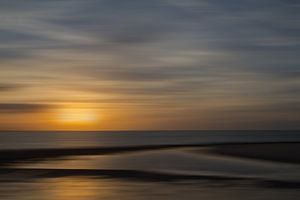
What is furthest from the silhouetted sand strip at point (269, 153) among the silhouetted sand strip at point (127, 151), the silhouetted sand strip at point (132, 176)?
the silhouetted sand strip at point (132, 176)

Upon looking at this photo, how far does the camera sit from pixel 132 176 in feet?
85.1

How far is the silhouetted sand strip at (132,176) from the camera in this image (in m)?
23.1

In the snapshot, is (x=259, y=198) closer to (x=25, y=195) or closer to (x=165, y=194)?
(x=165, y=194)

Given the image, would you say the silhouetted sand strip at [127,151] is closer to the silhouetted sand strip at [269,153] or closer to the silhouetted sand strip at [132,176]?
the silhouetted sand strip at [269,153]

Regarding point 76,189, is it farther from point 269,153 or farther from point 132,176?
point 269,153

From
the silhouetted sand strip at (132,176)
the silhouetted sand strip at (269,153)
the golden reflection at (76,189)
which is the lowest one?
the golden reflection at (76,189)

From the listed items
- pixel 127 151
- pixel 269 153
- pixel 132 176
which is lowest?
pixel 132 176

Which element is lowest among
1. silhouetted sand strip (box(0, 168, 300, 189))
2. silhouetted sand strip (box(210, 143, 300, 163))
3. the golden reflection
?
the golden reflection

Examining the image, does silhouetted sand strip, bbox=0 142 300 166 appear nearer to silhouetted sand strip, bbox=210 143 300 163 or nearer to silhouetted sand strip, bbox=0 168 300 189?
silhouetted sand strip, bbox=210 143 300 163

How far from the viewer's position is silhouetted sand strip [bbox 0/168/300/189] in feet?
75.7

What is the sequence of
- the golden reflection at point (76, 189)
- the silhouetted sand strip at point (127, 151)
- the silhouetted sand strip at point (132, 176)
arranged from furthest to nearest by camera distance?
1. the silhouetted sand strip at point (127, 151)
2. the silhouetted sand strip at point (132, 176)
3. the golden reflection at point (76, 189)

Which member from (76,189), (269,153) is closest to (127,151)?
(269,153)

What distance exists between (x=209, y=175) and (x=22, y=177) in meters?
9.52

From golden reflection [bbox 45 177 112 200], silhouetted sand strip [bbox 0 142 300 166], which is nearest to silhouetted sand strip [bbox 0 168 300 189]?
golden reflection [bbox 45 177 112 200]
